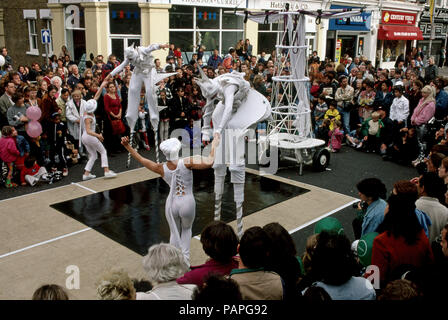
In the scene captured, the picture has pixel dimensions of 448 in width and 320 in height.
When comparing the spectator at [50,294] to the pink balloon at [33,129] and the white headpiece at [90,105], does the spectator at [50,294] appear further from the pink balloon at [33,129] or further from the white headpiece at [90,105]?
the pink balloon at [33,129]

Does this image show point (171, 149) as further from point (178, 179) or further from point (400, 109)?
point (400, 109)

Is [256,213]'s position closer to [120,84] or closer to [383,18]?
[120,84]

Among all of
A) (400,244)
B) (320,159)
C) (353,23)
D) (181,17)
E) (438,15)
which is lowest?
(320,159)

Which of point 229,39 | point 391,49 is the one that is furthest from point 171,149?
point 391,49

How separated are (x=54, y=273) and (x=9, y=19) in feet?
71.5

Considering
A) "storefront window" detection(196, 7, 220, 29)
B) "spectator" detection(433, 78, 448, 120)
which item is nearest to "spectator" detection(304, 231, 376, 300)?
"spectator" detection(433, 78, 448, 120)

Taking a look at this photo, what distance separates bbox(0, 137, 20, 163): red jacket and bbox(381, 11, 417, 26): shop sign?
Result: 27562mm

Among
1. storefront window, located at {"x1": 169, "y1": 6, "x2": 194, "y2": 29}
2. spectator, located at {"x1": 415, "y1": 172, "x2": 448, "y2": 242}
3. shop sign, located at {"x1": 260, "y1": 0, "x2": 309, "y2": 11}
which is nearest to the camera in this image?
spectator, located at {"x1": 415, "y1": 172, "x2": 448, "y2": 242}

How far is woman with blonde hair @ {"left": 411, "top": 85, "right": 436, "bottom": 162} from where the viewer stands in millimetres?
10148

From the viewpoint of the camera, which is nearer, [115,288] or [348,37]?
[115,288]

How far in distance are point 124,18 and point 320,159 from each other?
12.1m

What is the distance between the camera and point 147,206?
25.3 ft

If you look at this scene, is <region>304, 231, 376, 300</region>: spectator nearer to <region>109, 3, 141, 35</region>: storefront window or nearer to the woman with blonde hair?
the woman with blonde hair

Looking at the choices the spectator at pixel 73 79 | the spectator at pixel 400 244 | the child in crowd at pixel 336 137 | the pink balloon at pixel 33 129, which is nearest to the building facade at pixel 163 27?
the child in crowd at pixel 336 137
